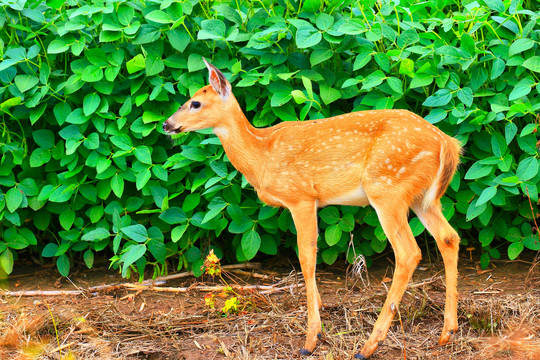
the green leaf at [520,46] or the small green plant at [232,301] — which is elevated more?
the green leaf at [520,46]

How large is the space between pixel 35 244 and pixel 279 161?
2680mm

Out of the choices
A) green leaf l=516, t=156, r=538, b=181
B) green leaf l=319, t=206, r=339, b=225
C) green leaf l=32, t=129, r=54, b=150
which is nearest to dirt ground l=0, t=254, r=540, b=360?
green leaf l=319, t=206, r=339, b=225

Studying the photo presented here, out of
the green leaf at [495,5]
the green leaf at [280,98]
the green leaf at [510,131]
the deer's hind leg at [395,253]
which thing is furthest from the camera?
the green leaf at [280,98]

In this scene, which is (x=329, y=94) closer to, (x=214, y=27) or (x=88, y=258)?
(x=214, y=27)

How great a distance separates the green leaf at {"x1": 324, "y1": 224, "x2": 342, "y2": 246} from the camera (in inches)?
215

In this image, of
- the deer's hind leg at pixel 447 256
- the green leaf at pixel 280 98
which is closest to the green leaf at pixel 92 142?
the green leaf at pixel 280 98

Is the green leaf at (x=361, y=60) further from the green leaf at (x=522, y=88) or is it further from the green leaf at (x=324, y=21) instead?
the green leaf at (x=522, y=88)

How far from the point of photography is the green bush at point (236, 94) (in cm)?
522

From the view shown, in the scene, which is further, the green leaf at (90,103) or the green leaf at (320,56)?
the green leaf at (90,103)

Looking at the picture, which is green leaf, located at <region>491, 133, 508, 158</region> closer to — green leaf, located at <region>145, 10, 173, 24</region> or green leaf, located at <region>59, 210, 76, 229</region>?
green leaf, located at <region>145, 10, 173, 24</region>

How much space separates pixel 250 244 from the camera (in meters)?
5.57

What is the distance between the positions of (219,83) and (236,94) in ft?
3.56

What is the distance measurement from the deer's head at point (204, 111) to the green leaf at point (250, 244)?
4.00ft

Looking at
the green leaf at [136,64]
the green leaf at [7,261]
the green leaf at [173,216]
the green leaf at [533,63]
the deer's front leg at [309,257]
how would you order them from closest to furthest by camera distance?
1. the deer's front leg at [309,257]
2. the green leaf at [533,63]
3. the green leaf at [136,64]
4. the green leaf at [173,216]
5. the green leaf at [7,261]
